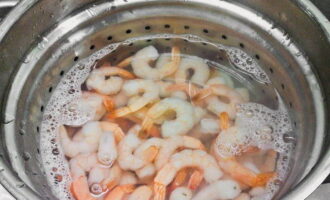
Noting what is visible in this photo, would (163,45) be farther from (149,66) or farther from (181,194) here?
(181,194)

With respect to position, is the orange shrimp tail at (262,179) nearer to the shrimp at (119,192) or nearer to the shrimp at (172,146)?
the shrimp at (172,146)

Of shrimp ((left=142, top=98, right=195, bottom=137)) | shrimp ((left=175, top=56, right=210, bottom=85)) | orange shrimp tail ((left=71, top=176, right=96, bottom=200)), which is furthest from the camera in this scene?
shrimp ((left=175, top=56, right=210, bottom=85))

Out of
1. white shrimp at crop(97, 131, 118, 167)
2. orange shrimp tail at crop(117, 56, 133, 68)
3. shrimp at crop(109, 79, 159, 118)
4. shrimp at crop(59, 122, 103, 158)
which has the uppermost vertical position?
orange shrimp tail at crop(117, 56, 133, 68)

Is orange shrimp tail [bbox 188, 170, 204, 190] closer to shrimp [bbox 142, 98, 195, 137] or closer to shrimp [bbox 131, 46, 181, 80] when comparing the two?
shrimp [bbox 142, 98, 195, 137]

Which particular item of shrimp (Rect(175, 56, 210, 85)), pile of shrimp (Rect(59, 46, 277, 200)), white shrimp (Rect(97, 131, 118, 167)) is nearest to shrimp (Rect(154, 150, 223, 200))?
pile of shrimp (Rect(59, 46, 277, 200))

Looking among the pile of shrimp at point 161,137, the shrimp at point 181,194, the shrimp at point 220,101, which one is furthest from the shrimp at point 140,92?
the shrimp at point 181,194

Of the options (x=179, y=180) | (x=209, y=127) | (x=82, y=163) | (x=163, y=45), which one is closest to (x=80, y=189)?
(x=82, y=163)

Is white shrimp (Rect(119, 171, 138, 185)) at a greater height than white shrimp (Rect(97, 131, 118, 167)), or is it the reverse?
white shrimp (Rect(97, 131, 118, 167))
